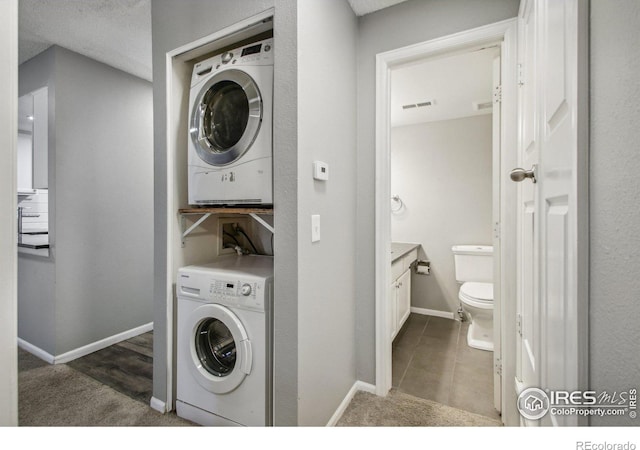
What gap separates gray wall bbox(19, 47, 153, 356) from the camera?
2285 millimetres

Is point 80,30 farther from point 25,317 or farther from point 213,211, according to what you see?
point 25,317

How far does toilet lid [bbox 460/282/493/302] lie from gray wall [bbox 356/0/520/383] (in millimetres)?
1218

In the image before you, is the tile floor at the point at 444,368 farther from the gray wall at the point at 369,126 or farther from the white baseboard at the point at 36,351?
the white baseboard at the point at 36,351

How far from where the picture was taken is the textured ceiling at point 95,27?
185cm

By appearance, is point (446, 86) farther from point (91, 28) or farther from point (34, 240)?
point (34, 240)

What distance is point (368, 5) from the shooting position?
1.78 meters

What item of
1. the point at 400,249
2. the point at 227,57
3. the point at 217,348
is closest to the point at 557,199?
the point at 227,57

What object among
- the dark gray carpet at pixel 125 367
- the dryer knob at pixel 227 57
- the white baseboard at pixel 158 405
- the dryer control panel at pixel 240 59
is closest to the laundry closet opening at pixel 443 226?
the dryer control panel at pixel 240 59

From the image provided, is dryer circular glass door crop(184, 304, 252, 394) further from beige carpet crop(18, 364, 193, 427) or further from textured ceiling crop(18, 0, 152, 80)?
textured ceiling crop(18, 0, 152, 80)

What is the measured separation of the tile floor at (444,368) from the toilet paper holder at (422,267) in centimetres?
66

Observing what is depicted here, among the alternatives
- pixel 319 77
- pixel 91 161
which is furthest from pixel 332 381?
pixel 91 161

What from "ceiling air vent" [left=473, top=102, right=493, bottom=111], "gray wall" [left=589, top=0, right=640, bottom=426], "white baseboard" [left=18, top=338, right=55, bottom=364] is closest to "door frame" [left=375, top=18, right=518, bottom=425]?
"gray wall" [left=589, top=0, right=640, bottom=426]

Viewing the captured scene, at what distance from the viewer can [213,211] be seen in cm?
155

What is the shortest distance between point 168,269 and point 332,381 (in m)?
1.16
